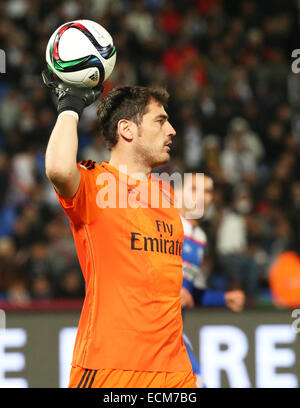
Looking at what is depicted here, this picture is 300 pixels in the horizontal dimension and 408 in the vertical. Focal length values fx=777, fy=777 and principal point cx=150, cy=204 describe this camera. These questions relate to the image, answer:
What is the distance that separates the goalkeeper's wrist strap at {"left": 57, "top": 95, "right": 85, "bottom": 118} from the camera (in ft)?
11.7

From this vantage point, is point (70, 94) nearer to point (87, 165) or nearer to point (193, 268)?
point (87, 165)

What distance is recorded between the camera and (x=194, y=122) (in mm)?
12258

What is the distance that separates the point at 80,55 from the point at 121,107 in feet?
1.30

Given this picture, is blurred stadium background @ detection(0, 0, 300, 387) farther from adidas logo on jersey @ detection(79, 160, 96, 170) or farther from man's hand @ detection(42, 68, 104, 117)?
man's hand @ detection(42, 68, 104, 117)

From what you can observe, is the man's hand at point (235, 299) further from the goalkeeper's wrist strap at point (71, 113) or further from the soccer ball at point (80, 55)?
the goalkeeper's wrist strap at point (71, 113)

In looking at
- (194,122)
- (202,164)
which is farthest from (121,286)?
(194,122)

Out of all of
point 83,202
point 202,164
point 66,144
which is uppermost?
point 202,164

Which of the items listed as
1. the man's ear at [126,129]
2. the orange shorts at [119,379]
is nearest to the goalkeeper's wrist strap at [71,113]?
the man's ear at [126,129]

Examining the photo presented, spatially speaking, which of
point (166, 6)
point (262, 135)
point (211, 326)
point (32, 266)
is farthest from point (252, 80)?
point (211, 326)

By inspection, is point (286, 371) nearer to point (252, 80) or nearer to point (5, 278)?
point (5, 278)

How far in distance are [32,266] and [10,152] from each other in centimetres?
281

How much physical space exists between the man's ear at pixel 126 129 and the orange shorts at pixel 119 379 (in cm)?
116

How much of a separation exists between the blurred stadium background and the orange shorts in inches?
148

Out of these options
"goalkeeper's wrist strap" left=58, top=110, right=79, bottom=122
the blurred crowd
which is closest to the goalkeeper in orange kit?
"goalkeeper's wrist strap" left=58, top=110, right=79, bottom=122
